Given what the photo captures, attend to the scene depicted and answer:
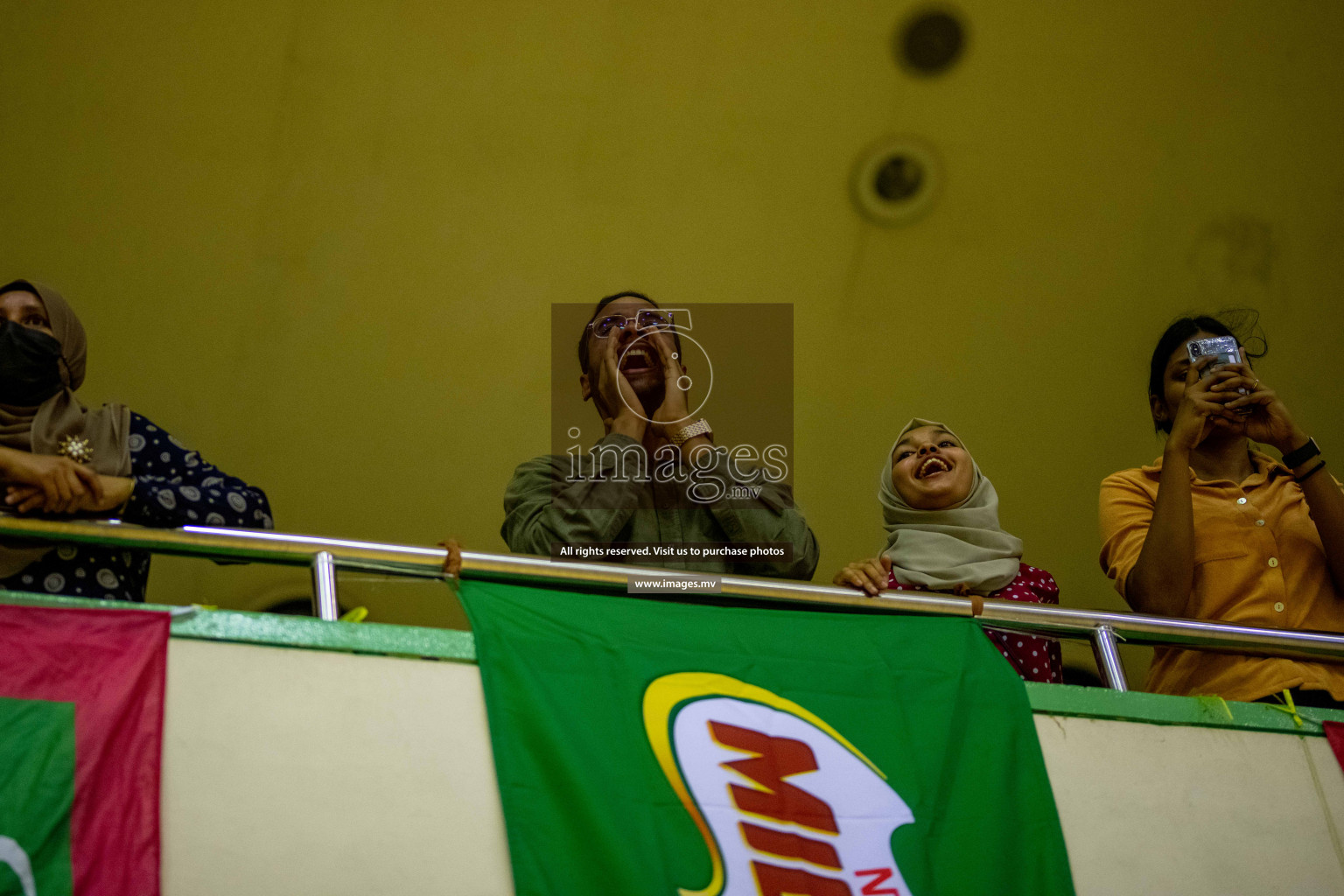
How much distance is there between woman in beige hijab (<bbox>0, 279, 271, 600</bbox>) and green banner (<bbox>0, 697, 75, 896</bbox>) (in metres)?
0.42

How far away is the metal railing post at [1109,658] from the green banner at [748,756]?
0.21 m

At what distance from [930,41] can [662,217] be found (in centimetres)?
126

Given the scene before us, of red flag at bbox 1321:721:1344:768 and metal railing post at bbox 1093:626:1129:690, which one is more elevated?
metal railing post at bbox 1093:626:1129:690

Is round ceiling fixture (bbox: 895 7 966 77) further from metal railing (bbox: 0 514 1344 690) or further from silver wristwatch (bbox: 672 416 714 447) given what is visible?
metal railing (bbox: 0 514 1344 690)

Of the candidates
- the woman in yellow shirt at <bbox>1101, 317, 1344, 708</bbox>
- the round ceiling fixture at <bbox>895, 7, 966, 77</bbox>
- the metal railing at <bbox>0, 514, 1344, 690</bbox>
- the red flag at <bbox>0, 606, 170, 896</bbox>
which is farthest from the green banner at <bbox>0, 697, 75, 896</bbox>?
the round ceiling fixture at <bbox>895, 7, 966, 77</bbox>

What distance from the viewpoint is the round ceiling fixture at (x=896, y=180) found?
4648 millimetres

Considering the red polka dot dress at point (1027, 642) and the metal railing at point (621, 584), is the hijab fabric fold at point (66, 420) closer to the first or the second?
the metal railing at point (621, 584)

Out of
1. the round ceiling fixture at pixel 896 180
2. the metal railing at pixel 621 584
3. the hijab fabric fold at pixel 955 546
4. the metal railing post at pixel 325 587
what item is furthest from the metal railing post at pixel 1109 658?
the round ceiling fixture at pixel 896 180

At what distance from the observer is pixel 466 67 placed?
14.7 ft

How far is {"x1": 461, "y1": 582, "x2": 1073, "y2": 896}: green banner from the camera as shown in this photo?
177cm

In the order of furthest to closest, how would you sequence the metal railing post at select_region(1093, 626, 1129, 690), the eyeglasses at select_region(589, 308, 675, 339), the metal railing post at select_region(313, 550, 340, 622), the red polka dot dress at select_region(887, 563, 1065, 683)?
the eyeglasses at select_region(589, 308, 675, 339), the red polka dot dress at select_region(887, 563, 1065, 683), the metal railing post at select_region(1093, 626, 1129, 690), the metal railing post at select_region(313, 550, 340, 622)

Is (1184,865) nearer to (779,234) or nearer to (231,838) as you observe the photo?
(231,838)

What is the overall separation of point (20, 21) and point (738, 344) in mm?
2973

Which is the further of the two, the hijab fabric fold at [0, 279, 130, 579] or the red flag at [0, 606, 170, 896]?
the hijab fabric fold at [0, 279, 130, 579]
